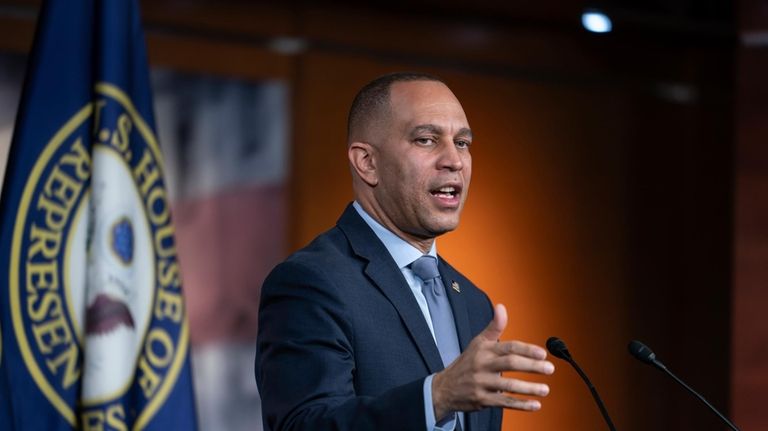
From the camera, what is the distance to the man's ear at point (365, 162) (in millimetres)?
2576

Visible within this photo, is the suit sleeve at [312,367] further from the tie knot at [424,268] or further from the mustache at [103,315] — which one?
the mustache at [103,315]

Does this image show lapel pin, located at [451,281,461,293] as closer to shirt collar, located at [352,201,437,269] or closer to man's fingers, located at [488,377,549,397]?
shirt collar, located at [352,201,437,269]

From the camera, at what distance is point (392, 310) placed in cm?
239

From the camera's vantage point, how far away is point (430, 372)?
235 centimetres

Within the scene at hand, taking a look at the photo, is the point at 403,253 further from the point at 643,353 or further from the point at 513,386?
the point at 513,386

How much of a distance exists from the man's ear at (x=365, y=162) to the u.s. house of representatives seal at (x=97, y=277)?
3.32ft

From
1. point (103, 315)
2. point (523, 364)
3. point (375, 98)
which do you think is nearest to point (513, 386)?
point (523, 364)

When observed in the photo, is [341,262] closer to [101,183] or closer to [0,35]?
[101,183]

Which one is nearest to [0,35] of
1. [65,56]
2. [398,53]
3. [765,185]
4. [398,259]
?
[65,56]

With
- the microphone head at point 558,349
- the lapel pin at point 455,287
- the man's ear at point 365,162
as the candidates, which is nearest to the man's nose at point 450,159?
the man's ear at point 365,162

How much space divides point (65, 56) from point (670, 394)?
3.51 meters

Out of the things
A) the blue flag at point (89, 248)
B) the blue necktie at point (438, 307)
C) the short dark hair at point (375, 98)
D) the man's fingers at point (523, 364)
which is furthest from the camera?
the blue flag at point (89, 248)

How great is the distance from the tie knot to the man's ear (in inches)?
7.2

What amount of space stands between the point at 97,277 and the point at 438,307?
3.87 ft
